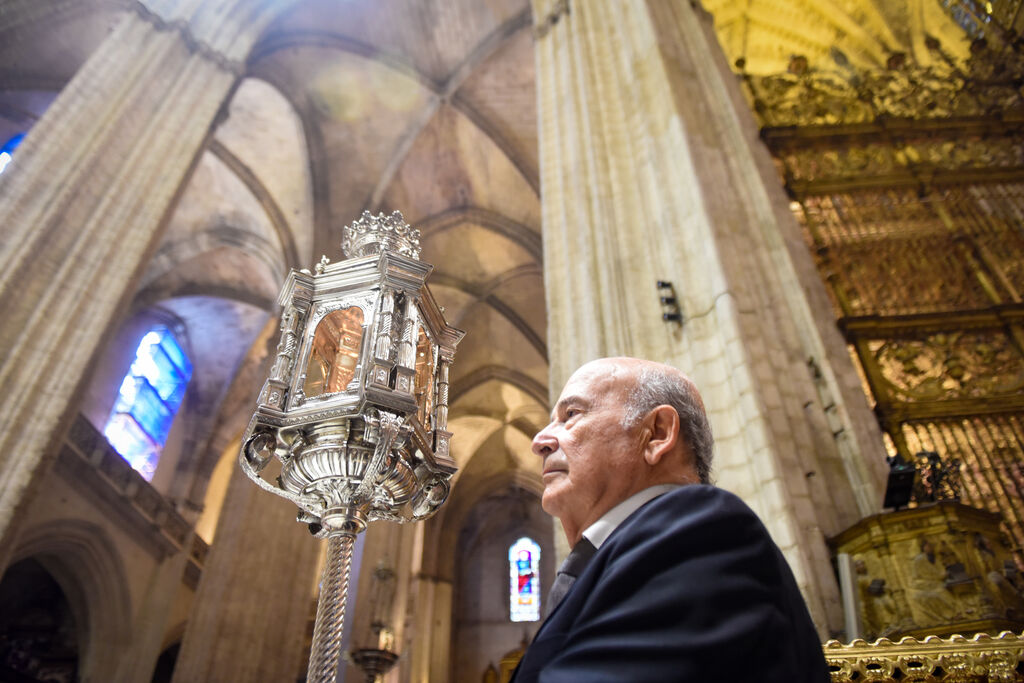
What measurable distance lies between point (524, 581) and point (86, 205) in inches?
672

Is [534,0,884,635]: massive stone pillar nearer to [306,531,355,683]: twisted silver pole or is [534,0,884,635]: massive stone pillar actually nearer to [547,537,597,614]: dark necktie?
[306,531,355,683]: twisted silver pole

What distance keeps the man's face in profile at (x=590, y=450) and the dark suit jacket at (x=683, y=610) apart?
0.88ft

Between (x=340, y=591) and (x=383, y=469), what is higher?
(x=383, y=469)

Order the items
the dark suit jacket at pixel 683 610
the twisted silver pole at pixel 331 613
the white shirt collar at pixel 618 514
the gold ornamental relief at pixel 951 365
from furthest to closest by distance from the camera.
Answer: the gold ornamental relief at pixel 951 365 < the twisted silver pole at pixel 331 613 < the white shirt collar at pixel 618 514 < the dark suit jacket at pixel 683 610

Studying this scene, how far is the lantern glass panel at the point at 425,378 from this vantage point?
114 inches

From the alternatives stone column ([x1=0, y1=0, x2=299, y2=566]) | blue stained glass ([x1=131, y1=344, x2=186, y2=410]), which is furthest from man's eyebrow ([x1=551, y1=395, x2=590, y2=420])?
blue stained glass ([x1=131, y1=344, x2=186, y2=410])

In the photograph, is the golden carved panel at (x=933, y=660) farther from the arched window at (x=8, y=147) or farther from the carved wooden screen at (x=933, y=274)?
the arched window at (x=8, y=147)

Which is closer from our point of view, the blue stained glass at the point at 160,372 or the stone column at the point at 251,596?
the stone column at the point at 251,596

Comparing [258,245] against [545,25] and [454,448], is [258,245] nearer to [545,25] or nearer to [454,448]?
[454,448]

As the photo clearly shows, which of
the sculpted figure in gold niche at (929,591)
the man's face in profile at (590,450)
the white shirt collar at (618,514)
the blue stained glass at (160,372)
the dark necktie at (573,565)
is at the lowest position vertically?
the dark necktie at (573,565)

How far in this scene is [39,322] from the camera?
5.41m

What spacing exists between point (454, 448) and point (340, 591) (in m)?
15.6

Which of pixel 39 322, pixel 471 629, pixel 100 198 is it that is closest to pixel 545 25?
pixel 100 198

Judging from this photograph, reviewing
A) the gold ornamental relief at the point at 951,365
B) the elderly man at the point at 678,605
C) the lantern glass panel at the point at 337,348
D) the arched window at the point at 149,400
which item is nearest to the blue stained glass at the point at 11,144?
the arched window at the point at 149,400
